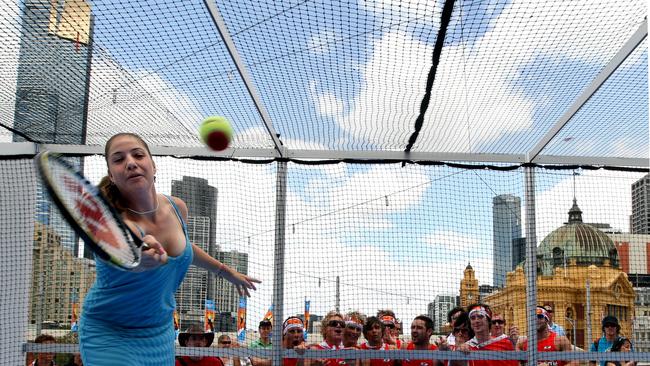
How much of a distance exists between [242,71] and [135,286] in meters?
2.91

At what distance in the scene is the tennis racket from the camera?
102 inches

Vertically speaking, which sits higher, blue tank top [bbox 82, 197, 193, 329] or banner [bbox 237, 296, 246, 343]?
blue tank top [bbox 82, 197, 193, 329]

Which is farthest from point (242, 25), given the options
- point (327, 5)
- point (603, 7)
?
point (603, 7)

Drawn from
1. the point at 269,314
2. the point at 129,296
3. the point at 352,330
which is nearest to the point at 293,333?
the point at 269,314

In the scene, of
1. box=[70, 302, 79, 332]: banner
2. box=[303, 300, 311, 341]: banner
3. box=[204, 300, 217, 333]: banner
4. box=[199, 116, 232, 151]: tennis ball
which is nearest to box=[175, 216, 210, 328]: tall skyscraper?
box=[204, 300, 217, 333]: banner

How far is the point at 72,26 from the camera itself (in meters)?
5.24

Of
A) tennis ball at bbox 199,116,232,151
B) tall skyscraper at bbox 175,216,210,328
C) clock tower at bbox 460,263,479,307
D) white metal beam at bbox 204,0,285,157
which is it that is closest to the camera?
white metal beam at bbox 204,0,285,157

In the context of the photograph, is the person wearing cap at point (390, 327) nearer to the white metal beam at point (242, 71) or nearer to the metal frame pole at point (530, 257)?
the metal frame pole at point (530, 257)

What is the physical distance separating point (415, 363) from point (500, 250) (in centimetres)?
148

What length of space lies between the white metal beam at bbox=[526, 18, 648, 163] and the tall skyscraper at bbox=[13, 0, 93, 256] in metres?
3.93

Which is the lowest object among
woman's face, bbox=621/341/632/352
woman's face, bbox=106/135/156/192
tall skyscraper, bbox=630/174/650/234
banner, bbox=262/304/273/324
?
woman's face, bbox=621/341/632/352

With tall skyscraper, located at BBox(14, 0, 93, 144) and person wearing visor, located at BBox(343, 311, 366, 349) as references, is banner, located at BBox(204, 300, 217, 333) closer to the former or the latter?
person wearing visor, located at BBox(343, 311, 366, 349)

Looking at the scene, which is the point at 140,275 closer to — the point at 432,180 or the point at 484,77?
the point at 484,77

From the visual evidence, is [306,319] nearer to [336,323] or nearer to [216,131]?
[336,323]
